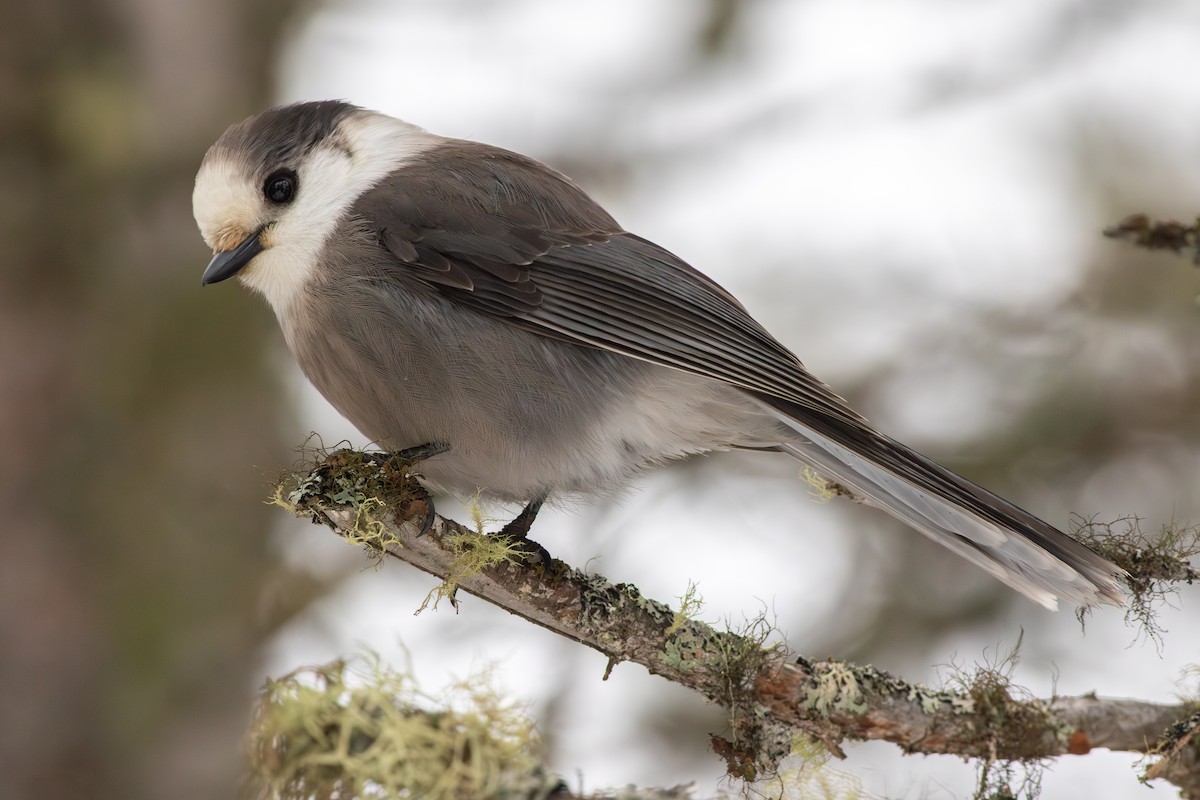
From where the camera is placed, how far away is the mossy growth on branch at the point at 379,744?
1322mm

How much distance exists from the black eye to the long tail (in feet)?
4.89

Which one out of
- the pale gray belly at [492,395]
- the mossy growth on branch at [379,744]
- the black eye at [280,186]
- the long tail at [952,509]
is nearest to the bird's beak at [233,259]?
the black eye at [280,186]

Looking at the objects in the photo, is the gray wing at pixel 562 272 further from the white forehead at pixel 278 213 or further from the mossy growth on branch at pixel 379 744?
the mossy growth on branch at pixel 379 744

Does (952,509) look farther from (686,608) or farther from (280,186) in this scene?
(280,186)

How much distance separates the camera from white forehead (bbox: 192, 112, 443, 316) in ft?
9.69

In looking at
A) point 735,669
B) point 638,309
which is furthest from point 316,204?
point 735,669

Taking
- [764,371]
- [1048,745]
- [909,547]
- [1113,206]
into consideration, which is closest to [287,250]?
[764,371]

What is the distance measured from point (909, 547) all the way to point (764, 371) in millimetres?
1768

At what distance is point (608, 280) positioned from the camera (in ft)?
9.73

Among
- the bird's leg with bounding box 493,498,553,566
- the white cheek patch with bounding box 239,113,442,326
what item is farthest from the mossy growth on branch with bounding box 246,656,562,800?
the white cheek patch with bounding box 239,113,442,326

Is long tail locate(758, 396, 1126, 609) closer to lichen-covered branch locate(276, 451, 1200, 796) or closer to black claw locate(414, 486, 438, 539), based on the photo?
lichen-covered branch locate(276, 451, 1200, 796)

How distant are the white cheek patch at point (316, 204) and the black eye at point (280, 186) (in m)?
0.02

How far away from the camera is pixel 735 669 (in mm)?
2064

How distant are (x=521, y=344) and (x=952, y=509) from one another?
3.84 feet
